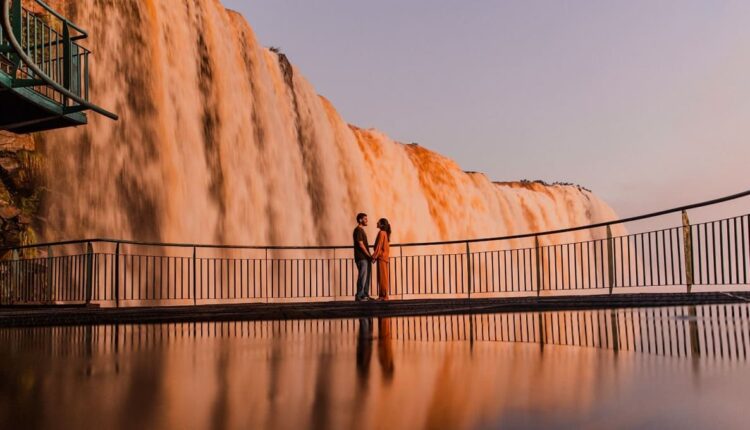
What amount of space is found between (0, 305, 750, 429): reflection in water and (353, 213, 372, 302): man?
23.5 feet

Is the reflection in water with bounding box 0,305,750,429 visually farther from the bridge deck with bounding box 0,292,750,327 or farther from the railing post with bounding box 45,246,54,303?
the railing post with bounding box 45,246,54,303

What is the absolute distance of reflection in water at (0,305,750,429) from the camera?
2561 millimetres

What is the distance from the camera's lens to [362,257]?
564 inches

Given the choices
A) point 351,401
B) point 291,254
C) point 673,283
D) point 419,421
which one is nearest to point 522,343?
point 351,401

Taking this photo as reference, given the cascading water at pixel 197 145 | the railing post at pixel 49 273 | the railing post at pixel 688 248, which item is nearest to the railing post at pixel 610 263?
the railing post at pixel 688 248

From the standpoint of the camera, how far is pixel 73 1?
17.0 meters

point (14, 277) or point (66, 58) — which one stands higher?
point (66, 58)

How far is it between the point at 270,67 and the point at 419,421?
2246 centimetres

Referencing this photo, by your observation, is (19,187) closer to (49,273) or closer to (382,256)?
(49,273)

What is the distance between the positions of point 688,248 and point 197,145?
39.3 feet

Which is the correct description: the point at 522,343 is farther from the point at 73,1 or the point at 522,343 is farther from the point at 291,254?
the point at 291,254

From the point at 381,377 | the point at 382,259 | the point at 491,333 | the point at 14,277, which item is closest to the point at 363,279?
the point at 382,259

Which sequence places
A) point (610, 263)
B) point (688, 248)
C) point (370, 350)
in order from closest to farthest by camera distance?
point (370, 350)
point (688, 248)
point (610, 263)

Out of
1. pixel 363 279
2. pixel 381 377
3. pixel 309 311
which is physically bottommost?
pixel 309 311
